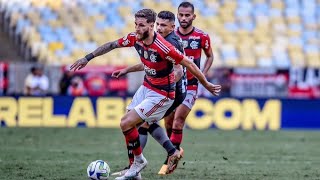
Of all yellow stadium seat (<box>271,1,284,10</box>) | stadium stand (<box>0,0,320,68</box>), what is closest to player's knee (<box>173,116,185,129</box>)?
stadium stand (<box>0,0,320,68</box>)

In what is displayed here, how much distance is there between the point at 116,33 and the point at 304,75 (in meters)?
6.49

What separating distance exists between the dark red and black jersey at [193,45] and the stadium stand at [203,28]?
13055 millimetres

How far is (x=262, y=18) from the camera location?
96.6 ft

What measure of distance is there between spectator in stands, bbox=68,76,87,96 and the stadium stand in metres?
1.79

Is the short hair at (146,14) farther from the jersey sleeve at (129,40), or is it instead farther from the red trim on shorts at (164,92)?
the red trim on shorts at (164,92)

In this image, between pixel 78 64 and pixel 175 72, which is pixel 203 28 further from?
pixel 78 64

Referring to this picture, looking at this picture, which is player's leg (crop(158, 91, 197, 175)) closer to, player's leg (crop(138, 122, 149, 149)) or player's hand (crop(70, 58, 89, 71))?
player's leg (crop(138, 122, 149, 149))

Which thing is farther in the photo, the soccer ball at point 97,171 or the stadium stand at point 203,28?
the stadium stand at point 203,28

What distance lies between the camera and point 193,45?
1266 centimetres

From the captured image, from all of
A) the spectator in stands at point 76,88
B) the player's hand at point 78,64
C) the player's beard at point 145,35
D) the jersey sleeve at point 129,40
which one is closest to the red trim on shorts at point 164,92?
the jersey sleeve at point 129,40

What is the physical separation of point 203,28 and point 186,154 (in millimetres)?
13706

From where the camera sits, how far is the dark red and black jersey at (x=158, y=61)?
404 inches

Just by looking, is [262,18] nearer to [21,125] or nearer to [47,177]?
[21,125]

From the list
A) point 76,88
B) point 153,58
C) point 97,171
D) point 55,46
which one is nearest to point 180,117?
point 153,58
